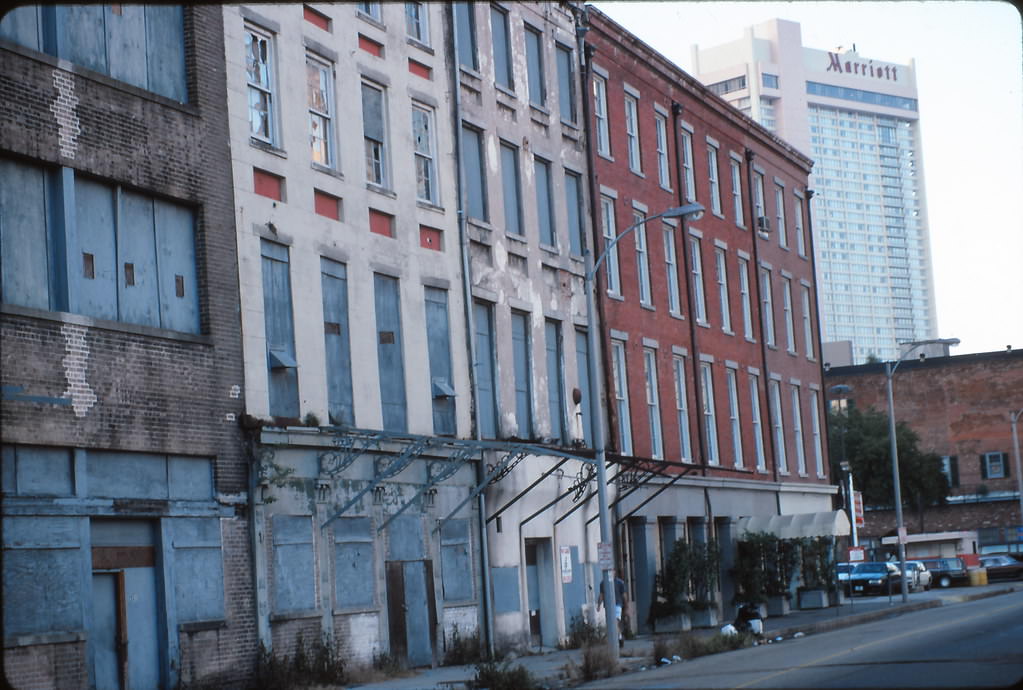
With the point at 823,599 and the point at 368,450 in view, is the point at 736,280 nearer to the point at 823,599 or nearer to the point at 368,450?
the point at 823,599

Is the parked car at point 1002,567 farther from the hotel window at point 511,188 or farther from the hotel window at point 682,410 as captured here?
the hotel window at point 511,188

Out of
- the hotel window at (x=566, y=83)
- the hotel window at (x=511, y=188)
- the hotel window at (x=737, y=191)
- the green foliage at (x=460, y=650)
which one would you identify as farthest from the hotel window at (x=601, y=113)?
the green foliage at (x=460, y=650)

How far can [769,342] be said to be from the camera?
49094 mm

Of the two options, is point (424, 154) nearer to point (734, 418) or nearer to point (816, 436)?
point (734, 418)

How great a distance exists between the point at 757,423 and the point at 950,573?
23.9 m

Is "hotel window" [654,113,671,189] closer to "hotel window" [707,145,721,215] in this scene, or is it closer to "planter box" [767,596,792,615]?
"hotel window" [707,145,721,215]

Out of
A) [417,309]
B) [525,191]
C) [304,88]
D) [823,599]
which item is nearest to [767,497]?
[823,599]

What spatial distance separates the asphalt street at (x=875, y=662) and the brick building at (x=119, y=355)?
6691mm

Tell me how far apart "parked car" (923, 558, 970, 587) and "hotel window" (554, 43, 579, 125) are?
1487 inches

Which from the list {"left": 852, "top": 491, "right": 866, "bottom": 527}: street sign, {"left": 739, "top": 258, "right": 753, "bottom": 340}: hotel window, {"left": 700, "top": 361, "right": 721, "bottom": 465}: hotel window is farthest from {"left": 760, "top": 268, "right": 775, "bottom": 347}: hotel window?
{"left": 852, "top": 491, "right": 866, "bottom": 527}: street sign

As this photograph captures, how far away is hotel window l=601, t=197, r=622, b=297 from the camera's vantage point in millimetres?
37562

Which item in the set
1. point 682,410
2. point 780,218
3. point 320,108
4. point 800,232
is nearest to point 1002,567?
point 800,232

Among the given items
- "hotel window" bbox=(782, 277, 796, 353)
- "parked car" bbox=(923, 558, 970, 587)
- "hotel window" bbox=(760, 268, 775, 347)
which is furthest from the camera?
"parked car" bbox=(923, 558, 970, 587)

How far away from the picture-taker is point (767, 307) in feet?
163
